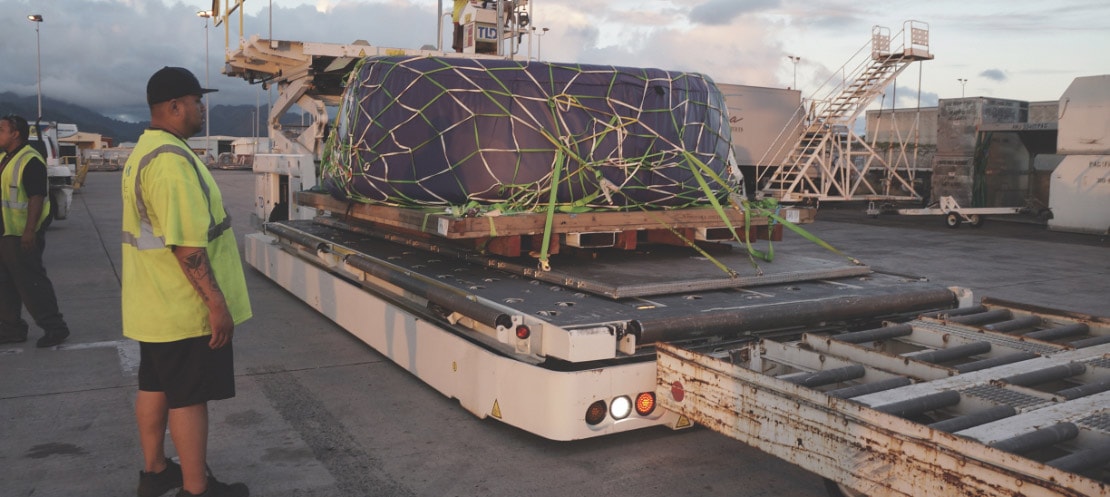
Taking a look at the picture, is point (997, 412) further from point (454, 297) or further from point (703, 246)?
point (703, 246)

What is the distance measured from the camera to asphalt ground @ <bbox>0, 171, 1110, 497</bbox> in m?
4.22

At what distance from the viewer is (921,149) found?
3338cm

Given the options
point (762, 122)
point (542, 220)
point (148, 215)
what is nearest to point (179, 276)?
point (148, 215)

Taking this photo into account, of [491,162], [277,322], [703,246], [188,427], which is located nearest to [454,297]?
[491,162]

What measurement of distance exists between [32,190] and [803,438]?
6386mm

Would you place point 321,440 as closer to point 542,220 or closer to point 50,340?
point 542,220

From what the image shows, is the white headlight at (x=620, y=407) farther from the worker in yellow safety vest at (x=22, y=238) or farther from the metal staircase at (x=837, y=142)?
the metal staircase at (x=837, y=142)

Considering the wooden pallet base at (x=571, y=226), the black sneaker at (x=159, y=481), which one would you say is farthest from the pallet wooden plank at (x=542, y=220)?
the black sneaker at (x=159, y=481)

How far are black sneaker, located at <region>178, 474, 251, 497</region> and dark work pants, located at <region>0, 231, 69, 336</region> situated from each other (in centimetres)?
410

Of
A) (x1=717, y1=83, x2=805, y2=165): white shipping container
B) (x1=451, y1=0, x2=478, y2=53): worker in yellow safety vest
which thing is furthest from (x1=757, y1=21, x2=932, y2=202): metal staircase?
(x1=451, y1=0, x2=478, y2=53): worker in yellow safety vest

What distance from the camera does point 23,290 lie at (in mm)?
6934

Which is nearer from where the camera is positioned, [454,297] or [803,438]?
[803,438]

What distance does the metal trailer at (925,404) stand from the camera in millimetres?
2768

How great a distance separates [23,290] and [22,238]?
1.46 ft
